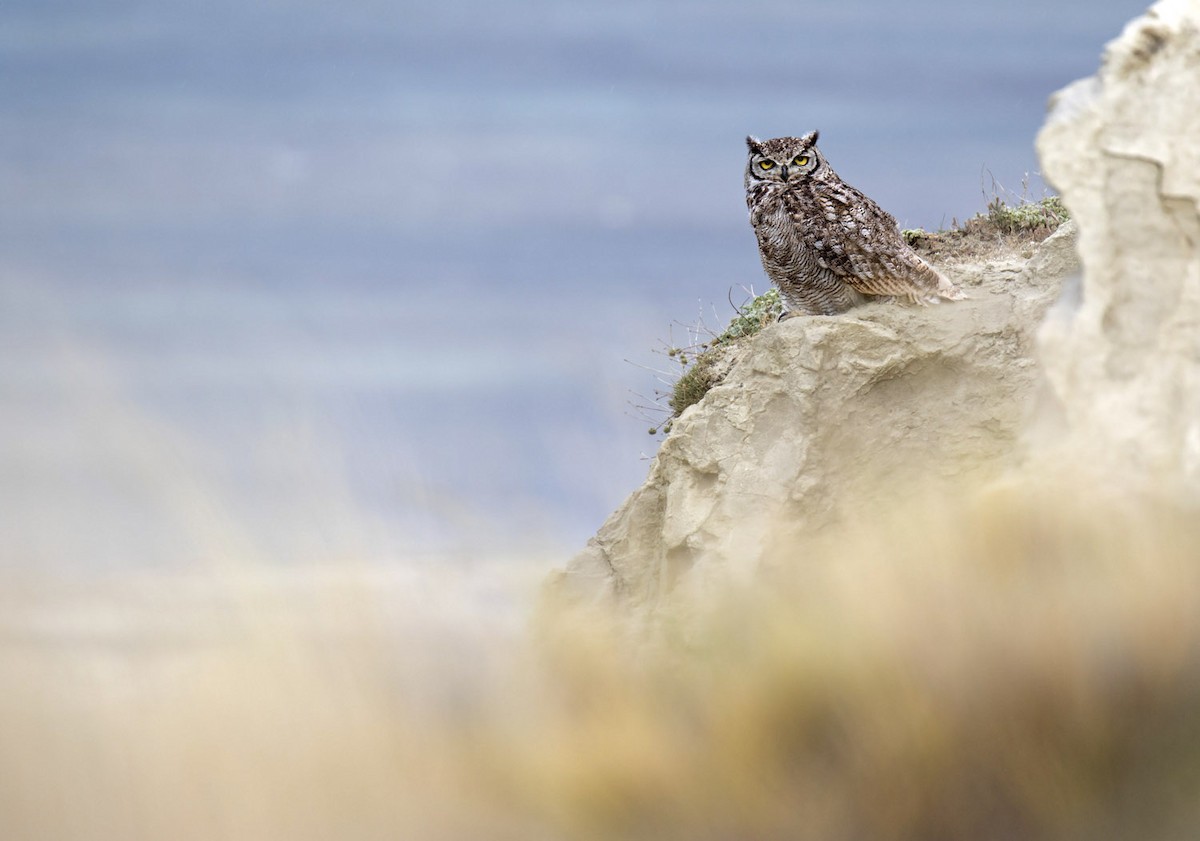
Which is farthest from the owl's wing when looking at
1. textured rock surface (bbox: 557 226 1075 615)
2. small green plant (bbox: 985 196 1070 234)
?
small green plant (bbox: 985 196 1070 234)

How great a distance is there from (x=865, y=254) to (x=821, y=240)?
0.29 meters

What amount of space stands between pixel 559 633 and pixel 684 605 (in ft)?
3.78

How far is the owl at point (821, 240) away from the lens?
693 centimetres

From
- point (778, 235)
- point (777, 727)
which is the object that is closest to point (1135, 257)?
point (777, 727)

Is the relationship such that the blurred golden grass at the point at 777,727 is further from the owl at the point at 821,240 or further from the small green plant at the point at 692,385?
the small green plant at the point at 692,385

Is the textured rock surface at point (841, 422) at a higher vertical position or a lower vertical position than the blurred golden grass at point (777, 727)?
higher

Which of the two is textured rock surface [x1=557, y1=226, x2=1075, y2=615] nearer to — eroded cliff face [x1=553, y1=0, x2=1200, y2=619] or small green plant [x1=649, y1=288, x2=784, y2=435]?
eroded cliff face [x1=553, y1=0, x2=1200, y2=619]

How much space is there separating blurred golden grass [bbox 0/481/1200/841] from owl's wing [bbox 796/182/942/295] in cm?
248

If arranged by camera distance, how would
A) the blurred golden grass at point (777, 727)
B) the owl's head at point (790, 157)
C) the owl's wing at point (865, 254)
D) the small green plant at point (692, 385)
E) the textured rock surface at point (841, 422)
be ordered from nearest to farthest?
the blurred golden grass at point (777, 727) → the textured rock surface at point (841, 422) → the owl's wing at point (865, 254) → the owl's head at point (790, 157) → the small green plant at point (692, 385)

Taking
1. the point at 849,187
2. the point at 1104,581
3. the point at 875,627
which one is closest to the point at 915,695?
the point at 875,627

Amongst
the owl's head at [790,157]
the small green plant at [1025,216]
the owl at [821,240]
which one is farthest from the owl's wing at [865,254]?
the small green plant at [1025,216]

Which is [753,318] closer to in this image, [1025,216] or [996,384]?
[1025,216]

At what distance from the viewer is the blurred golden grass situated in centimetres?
403

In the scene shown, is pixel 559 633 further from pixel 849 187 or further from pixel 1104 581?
pixel 849 187
